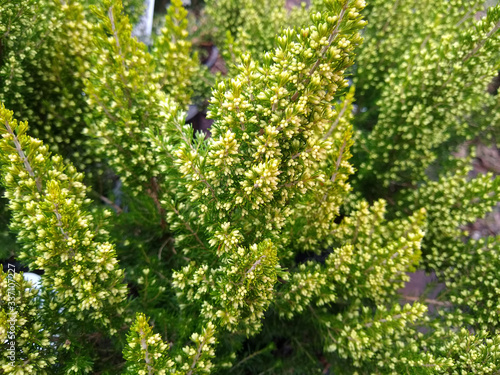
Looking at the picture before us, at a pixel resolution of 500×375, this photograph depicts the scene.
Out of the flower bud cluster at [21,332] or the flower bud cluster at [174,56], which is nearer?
the flower bud cluster at [21,332]

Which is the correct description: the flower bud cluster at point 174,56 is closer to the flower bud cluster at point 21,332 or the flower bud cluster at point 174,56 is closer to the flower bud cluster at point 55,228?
the flower bud cluster at point 55,228

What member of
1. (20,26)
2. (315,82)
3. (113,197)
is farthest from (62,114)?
(315,82)

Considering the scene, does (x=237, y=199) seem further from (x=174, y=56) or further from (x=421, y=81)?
(x=421, y=81)

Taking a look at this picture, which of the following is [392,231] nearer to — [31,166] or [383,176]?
[383,176]

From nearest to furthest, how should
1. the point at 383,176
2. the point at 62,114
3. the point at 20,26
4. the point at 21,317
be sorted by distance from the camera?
the point at 21,317, the point at 20,26, the point at 62,114, the point at 383,176

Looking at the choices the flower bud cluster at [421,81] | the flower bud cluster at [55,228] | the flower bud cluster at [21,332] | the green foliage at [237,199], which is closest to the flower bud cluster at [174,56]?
the green foliage at [237,199]

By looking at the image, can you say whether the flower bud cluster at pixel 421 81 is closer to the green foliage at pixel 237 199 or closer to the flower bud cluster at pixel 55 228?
the green foliage at pixel 237 199

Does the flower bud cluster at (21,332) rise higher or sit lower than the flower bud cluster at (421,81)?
lower

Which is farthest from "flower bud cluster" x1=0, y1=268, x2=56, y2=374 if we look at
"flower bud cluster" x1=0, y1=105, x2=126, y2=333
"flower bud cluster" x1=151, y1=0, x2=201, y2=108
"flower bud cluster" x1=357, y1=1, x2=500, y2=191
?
"flower bud cluster" x1=357, y1=1, x2=500, y2=191

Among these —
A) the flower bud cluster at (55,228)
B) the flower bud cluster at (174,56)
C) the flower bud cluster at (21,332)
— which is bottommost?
the flower bud cluster at (21,332)
